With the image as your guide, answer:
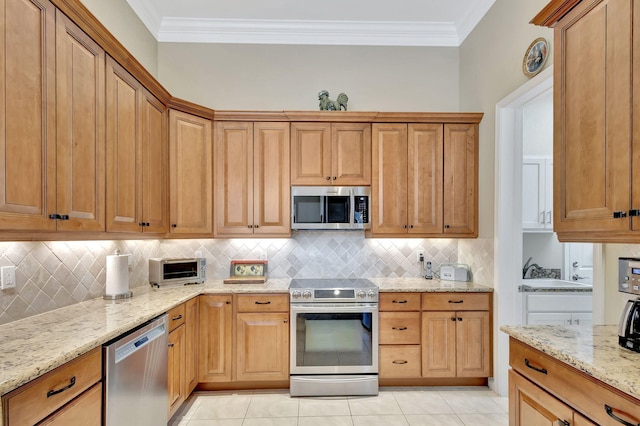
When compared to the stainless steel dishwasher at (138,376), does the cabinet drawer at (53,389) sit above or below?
above

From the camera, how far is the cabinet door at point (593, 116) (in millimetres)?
1405

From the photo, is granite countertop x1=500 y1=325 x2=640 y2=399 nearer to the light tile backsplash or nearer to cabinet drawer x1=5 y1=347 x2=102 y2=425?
the light tile backsplash

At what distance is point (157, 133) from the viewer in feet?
9.73

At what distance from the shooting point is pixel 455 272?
3.46 metres

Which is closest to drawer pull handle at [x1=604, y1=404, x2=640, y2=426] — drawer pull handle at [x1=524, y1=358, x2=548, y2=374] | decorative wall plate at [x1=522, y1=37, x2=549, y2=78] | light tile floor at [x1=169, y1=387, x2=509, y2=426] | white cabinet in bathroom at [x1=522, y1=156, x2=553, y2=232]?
drawer pull handle at [x1=524, y1=358, x2=548, y2=374]

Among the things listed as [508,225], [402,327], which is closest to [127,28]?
[402,327]

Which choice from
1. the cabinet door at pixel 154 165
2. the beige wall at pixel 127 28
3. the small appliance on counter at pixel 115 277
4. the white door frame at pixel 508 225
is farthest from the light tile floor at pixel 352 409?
the beige wall at pixel 127 28

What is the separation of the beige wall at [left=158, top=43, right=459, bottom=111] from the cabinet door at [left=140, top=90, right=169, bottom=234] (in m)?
0.86

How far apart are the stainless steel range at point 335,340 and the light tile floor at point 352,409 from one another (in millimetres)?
141

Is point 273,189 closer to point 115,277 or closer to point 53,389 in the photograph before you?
point 115,277

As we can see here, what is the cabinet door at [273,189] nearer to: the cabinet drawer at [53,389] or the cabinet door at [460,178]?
the cabinet door at [460,178]

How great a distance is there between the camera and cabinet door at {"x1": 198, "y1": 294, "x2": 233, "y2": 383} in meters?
3.01

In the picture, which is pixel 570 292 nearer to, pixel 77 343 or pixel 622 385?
pixel 622 385

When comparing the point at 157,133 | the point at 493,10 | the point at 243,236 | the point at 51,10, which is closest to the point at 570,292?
the point at 493,10
